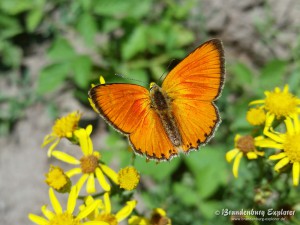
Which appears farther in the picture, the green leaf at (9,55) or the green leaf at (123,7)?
the green leaf at (9,55)

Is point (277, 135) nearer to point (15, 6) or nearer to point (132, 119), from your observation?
point (132, 119)

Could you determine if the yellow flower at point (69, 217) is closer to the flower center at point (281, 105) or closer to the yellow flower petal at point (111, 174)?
the yellow flower petal at point (111, 174)

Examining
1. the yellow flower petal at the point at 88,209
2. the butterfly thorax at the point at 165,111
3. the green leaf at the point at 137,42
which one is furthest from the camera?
the green leaf at the point at 137,42

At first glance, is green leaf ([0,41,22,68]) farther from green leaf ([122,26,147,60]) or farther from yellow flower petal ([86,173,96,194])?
yellow flower petal ([86,173,96,194])

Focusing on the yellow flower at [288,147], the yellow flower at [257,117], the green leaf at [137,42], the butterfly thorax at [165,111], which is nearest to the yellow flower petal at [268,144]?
the yellow flower at [288,147]

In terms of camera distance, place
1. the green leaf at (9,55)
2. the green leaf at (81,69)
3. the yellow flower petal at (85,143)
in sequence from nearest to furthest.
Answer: the yellow flower petal at (85,143), the green leaf at (81,69), the green leaf at (9,55)

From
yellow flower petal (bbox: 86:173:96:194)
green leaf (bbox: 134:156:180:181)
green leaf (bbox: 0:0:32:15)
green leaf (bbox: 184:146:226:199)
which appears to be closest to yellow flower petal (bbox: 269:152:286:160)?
yellow flower petal (bbox: 86:173:96:194)

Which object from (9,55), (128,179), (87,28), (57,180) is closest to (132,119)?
(128,179)

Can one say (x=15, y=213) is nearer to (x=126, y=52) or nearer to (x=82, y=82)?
(x=82, y=82)
